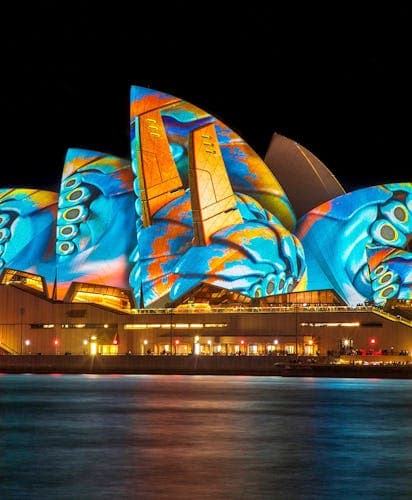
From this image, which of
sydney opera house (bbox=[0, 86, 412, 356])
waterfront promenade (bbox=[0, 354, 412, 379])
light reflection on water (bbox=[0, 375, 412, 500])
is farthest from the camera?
sydney opera house (bbox=[0, 86, 412, 356])

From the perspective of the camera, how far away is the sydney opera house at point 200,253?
69000 millimetres

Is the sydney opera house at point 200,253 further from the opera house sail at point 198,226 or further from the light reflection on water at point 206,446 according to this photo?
the light reflection on water at point 206,446

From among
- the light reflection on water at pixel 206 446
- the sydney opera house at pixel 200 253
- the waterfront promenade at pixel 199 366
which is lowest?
the light reflection on water at pixel 206 446

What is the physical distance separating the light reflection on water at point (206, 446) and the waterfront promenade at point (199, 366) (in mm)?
18641

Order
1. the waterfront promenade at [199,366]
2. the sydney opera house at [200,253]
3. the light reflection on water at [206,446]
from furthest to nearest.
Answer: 1. the sydney opera house at [200,253]
2. the waterfront promenade at [199,366]
3. the light reflection on water at [206,446]

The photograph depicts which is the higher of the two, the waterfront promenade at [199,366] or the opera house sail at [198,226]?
the opera house sail at [198,226]

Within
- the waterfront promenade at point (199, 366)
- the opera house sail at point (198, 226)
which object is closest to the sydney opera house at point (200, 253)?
the opera house sail at point (198, 226)

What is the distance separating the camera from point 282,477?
21531mm

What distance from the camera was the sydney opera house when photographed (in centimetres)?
6900

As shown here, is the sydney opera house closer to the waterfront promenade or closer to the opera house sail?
the opera house sail

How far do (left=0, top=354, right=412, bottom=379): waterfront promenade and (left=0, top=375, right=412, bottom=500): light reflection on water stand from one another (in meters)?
18.6

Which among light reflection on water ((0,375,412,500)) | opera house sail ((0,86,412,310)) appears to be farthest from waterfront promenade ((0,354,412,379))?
light reflection on water ((0,375,412,500))

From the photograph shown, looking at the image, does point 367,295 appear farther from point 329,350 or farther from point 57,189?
point 57,189

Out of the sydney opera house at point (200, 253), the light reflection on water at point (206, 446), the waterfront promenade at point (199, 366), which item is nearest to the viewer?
the light reflection on water at point (206, 446)
